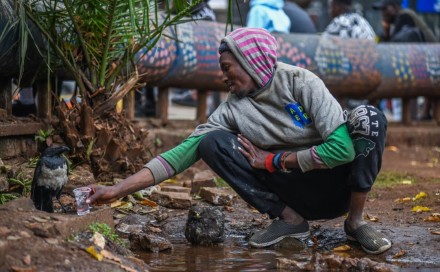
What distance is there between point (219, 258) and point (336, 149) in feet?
2.66

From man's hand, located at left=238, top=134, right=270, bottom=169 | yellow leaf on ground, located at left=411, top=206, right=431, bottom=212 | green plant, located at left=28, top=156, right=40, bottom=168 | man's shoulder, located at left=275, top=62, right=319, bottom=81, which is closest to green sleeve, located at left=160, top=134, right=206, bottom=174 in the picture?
man's hand, located at left=238, top=134, right=270, bottom=169

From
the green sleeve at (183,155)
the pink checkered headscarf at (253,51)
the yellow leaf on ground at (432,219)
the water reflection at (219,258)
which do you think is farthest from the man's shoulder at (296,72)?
the yellow leaf on ground at (432,219)

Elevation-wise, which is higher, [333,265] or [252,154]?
[252,154]

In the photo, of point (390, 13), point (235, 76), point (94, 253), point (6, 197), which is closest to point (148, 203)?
point (6, 197)

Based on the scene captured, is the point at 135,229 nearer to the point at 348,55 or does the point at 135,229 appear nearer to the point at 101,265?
the point at 101,265

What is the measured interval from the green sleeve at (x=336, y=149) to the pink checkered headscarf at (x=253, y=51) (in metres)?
0.49

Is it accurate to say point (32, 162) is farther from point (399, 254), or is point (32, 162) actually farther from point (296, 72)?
point (399, 254)

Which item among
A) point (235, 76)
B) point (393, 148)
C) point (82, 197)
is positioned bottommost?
point (393, 148)

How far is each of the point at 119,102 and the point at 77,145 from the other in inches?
28.6

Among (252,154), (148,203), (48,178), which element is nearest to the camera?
(48,178)

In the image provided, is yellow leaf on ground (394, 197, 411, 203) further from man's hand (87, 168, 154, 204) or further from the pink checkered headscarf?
man's hand (87, 168, 154, 204)

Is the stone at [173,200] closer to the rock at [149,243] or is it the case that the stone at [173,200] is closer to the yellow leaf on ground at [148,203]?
the yellow leaf on ground at [148,203]

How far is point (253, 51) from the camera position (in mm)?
4863

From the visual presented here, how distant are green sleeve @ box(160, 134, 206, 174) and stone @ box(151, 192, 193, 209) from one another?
3.24ft
